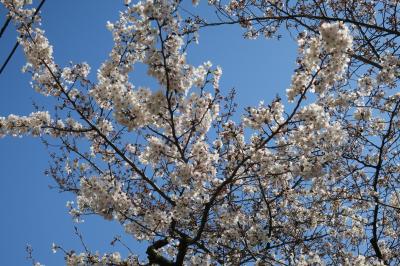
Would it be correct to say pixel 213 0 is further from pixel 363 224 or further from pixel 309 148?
pixel 363 224

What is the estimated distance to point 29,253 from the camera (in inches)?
337

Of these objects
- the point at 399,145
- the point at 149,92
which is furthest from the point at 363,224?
the point at 149,92

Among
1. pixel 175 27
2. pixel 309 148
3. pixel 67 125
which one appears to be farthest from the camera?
pixel 67 125

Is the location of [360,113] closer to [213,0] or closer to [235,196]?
[235,196]

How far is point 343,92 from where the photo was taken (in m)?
7.55

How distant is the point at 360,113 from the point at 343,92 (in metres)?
0.52

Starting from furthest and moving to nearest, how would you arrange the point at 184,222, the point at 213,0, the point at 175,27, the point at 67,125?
the point at 213,0
the point at 184,222
the point at 67,125
the point at 175,27

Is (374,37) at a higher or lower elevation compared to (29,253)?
higher

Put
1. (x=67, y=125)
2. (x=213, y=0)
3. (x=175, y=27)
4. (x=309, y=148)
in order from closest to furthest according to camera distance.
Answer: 1. (x=175, y=27)
2. (x=309, y=148)
3. (x=67, y=125)
4. (x=213, y=0)

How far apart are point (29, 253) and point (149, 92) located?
17.4ft

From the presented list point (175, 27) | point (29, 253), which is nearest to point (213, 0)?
point (175, 27)

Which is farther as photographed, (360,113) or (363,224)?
(363,224)

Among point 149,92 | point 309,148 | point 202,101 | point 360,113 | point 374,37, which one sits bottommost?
point 309,148

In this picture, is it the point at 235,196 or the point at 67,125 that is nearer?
the point at 67,125
